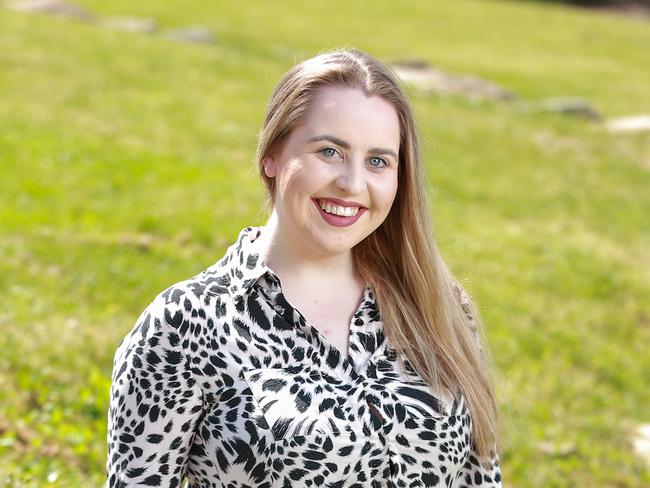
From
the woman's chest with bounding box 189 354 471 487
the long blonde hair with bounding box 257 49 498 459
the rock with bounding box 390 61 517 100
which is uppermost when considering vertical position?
the long blonde hair with bounding box 257 49 498 459

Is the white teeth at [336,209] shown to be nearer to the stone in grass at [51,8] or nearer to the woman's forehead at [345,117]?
the woman's forehead at [345,117]

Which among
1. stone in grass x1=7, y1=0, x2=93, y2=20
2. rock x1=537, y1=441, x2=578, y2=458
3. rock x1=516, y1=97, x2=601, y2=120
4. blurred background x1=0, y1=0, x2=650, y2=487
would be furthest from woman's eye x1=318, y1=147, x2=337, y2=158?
Answer: stone in grass x1=7, y1=0, x2=93, y2=20

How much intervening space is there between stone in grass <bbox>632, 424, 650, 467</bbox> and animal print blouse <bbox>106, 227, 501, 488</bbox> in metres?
4.43

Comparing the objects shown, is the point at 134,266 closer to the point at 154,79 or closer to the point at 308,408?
the point at 308,408

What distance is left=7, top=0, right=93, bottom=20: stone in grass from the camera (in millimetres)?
21091

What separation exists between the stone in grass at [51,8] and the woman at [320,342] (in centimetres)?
1946

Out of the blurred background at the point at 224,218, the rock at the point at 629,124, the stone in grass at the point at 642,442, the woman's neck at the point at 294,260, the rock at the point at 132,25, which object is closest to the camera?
the woman's neck at the point at 294,260

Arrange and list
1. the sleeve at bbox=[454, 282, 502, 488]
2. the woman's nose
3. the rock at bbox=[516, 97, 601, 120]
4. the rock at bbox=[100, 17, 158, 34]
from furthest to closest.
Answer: the rock at bbox=[100, 17, 158, 34], the rock at bbox=[516, 97, 601, 120], the sleeve at bbox=[454, 282, 502, 488], the woman's nose

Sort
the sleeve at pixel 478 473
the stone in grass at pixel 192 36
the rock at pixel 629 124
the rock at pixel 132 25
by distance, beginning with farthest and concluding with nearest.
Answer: the rock at pixel 132 25, the stone in grass at pixel 192 36, the rock at pixel 629 124, the sleeve at pixel 478 473

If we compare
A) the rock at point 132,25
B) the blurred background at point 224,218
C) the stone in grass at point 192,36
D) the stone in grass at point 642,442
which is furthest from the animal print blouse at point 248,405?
the rock at point 132,25

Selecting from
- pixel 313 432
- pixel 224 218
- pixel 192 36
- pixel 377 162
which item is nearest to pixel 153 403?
pixel 313 432

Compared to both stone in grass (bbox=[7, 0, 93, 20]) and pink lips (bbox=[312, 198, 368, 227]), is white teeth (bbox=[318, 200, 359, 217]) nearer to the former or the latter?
pink lips (bbox=[312, 198, 368, 227])

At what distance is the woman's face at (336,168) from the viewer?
9.26 ft

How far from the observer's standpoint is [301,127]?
2855 mm
